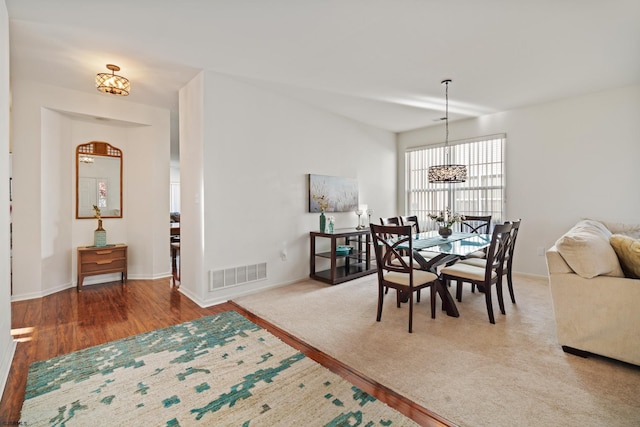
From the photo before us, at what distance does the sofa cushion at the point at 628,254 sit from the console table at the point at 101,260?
5596 mm

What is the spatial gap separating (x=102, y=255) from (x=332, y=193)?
355cm

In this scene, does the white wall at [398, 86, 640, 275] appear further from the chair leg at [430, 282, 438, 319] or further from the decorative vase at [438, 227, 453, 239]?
the chair leg at [430, 282, 438, 319]

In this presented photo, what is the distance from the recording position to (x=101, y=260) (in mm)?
4180

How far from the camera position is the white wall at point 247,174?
3.52m

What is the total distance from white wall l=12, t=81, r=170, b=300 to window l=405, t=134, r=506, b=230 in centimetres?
475

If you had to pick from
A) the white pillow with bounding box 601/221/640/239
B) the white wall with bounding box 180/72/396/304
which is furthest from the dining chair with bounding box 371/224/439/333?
the white pillow with bounding box 601/221/640/239

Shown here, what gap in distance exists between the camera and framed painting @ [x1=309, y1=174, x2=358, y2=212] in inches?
185

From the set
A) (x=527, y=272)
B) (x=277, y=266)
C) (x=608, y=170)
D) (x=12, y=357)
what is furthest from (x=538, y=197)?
(x=12, y=357)

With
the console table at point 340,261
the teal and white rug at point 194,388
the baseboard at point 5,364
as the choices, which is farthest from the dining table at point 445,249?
the baseboard at point 5,364

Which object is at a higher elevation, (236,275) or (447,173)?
(447,173)

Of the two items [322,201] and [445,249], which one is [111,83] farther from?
[445,249]

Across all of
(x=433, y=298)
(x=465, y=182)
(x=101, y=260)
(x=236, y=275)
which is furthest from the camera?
(x=465, y=182)

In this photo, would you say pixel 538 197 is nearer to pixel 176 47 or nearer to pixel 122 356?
pixel 176 47

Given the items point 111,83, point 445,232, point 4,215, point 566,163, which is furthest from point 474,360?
point 111,83
